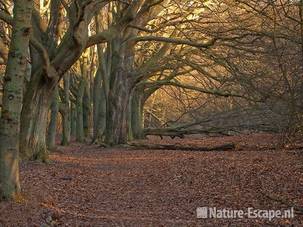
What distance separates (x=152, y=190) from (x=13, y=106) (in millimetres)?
4337

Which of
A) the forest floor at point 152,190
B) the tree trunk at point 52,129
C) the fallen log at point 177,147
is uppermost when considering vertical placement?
the tree trunk at point 52,129

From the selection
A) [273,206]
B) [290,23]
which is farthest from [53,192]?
[290,23]

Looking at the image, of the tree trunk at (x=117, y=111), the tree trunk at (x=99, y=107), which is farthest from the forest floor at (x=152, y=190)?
the tree trunk at (x=99, y=107)

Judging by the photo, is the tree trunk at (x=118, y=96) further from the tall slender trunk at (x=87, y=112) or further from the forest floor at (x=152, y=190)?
the tall slender trunk at (x=87, y=112)

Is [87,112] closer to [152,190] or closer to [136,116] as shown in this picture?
[136,116]

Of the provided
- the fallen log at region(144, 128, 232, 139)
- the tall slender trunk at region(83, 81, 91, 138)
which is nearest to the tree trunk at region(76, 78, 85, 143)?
the tall slender trunk at region(83, 81, 91, 138)

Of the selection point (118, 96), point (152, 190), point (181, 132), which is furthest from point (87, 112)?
point (152, 190)

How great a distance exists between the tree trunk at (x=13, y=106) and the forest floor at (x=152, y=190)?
1.36ft

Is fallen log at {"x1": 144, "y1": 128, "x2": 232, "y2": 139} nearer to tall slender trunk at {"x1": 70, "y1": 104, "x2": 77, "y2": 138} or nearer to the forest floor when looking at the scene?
the forest floor

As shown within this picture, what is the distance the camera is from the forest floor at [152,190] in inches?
310

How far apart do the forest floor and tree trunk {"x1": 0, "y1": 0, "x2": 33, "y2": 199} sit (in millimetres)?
414

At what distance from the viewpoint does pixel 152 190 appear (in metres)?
11.4

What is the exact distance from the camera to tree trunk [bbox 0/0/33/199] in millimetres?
8148

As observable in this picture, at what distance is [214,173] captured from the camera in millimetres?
12844
